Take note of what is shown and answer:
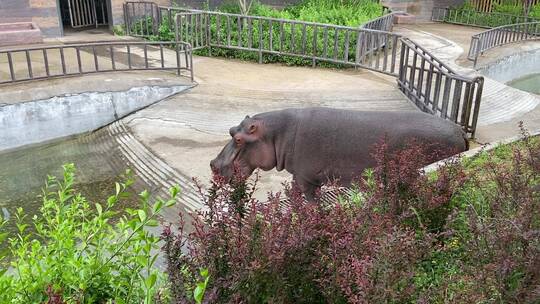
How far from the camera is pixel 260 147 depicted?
5.60m

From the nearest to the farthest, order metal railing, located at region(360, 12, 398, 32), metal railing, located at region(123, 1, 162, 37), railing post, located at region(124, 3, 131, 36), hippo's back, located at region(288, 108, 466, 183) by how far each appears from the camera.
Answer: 1. hippo's back, located at region(288, 108, 466, 183)
2. metal railing, located at region(360, 12, 398, 32)
3. metal railing, located at region(123, 1, 162, 37)
4. railing post, located at region(124, 3, 131, 36)

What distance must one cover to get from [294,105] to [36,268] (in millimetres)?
7283

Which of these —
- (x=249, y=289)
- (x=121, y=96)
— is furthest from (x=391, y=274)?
(x=121, y=96)

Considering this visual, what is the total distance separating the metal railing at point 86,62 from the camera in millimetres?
9805

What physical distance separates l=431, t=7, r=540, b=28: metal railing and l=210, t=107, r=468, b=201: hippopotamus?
17.0 metres

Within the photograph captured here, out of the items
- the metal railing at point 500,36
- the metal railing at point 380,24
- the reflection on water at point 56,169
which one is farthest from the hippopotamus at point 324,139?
the metal railing at point 500,36

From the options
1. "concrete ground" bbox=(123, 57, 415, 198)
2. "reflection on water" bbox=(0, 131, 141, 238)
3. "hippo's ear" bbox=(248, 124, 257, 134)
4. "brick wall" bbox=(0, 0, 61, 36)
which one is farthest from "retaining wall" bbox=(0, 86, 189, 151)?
"brick wall" bbox=(0, 0, 61, 36)

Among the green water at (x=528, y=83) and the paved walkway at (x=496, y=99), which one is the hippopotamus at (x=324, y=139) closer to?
the paved walkway at (x=496, y=99)

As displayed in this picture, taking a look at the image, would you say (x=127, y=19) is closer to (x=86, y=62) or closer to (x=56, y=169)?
(x=86, y=62)

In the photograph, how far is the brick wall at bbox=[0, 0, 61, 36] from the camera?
14.2m

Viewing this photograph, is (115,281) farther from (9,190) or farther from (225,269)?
(9,190)

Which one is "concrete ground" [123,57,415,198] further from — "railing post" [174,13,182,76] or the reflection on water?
A: the reflection on water

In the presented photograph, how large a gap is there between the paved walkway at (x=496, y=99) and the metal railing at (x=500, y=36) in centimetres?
23

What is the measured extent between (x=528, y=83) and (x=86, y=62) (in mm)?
13005
